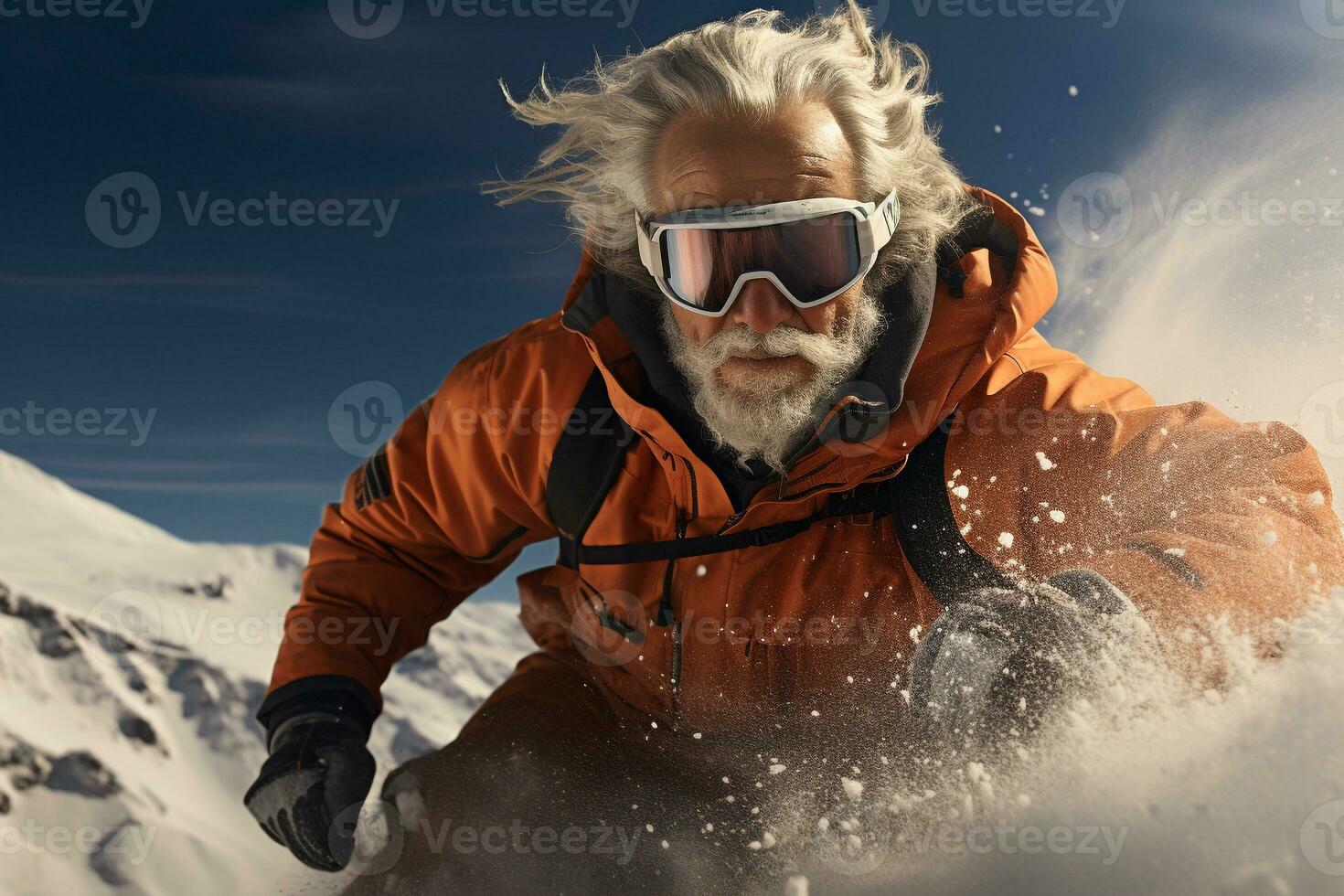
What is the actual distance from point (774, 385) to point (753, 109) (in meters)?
0.71

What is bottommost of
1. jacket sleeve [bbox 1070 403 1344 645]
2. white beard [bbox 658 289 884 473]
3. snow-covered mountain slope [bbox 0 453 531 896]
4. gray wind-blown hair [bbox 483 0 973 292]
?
snow-covered mountain slope [bbox 0 453 531 896]

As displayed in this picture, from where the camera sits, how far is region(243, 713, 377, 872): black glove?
2480 mm

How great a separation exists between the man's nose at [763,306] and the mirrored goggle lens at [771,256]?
3cm

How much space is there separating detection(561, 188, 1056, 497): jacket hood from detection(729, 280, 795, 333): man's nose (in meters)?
0.24

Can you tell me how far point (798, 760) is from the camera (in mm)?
2232

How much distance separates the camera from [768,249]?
219 cm

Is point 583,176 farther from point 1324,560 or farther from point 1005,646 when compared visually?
point 1324,560

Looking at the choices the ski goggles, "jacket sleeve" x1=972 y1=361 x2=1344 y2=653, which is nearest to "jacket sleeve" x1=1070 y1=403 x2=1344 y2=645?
"jacket sleeve" x1=972 y1=361 x2=1344 y2=653

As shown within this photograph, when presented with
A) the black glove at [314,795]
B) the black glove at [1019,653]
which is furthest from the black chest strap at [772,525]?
the black glove at [314,795]

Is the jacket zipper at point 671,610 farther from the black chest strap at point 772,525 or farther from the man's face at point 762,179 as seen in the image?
the man's face at point 762,179

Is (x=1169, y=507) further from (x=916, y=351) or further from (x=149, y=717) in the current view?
(x=149, y=717)

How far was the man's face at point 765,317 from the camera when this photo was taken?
2.22m

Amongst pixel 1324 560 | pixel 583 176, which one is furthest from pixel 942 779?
pixel 583 176

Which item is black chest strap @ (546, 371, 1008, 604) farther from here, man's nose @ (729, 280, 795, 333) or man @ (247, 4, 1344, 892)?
man's nose @ (729, 280, 795, 333)
